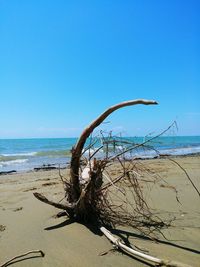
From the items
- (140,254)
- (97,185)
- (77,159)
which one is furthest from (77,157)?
(140,254)

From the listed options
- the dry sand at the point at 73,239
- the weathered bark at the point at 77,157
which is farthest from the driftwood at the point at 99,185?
the dry sand at the point at 73,239

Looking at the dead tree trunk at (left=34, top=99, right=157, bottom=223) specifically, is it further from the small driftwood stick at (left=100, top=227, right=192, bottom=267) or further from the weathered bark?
the small driftwood stick at (left=100, top=227, right=192, bottom=267)

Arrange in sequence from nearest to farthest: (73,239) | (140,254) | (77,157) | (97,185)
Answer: (140,254) → (73,239) → (97,185) → (77,157)

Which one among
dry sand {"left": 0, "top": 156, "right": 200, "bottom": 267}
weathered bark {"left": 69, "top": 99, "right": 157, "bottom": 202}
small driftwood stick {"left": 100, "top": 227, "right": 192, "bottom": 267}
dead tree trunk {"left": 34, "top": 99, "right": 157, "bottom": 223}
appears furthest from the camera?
weathered bark {"left": 69, "top": 99, "right": 157, "bottom": 202}

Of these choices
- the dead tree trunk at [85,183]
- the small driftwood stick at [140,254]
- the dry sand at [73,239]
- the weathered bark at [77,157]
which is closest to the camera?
the small driftwood stick at [140,254]

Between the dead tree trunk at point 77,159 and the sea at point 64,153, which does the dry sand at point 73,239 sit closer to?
the dead tree trunk at point 77,159

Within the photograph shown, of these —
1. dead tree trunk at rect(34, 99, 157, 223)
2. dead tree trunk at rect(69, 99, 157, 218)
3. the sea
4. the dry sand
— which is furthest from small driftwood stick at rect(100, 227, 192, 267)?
the sea

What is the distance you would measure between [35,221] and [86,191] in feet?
3.17

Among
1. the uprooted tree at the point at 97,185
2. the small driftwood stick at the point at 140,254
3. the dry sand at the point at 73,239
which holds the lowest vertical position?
the dry sand at the point at 73,239

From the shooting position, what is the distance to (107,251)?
3289mm

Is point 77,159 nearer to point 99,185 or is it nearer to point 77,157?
point 77,157

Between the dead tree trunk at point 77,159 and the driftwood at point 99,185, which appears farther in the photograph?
the dead tree trunk at point 77,159

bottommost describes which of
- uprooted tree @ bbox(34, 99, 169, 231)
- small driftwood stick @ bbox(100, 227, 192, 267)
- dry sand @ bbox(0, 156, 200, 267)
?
dry sand @ bbox(0, 156, 200, 267)

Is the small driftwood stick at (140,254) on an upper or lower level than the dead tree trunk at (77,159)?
lower
